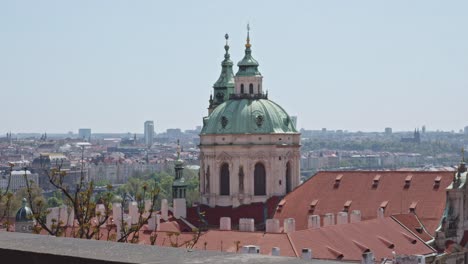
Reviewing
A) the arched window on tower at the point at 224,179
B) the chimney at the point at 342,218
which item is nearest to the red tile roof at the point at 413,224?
the chimney at the point at 342,218

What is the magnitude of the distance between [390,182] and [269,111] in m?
8.34

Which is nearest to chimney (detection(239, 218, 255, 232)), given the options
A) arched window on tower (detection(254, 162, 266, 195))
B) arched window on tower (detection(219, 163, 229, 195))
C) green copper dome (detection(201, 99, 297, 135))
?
arched window on tower (detection(254, 162, 266, 195))

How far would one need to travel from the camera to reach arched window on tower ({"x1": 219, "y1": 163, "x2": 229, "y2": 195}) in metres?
60.7

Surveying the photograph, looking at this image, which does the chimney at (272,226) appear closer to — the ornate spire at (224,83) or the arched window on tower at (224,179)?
the arched window on tower at (224,179)

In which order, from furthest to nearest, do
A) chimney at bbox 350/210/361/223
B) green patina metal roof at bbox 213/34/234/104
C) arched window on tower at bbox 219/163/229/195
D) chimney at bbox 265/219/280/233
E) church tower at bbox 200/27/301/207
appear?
green patina metal roof at bbox 213/34/234/104 → arched window on tower at bbox 219/163/229/195 → church tower at bbox 200/27/301/207 → chimney at bbox 350/210/361/223 → chimney at bbox 265/219/280/233

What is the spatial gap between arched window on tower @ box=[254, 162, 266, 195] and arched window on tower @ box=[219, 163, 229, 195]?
153 centimetres

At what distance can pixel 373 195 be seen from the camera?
57719 mm

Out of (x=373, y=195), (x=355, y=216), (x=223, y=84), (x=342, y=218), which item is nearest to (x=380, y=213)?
(x=355, y=216)

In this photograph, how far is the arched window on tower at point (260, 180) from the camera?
198 ft

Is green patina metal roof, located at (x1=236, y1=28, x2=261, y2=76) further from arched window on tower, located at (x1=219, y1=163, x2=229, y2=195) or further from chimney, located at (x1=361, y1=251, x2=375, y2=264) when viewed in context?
chimney, located at (x1=361, y1=251, x2=375, y2=264)

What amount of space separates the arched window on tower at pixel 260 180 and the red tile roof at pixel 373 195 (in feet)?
5.13

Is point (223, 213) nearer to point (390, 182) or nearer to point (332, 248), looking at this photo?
point (390, 182)

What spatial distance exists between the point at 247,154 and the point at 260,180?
5.15ft

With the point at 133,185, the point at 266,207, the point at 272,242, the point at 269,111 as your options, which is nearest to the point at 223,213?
the point at 266,207
